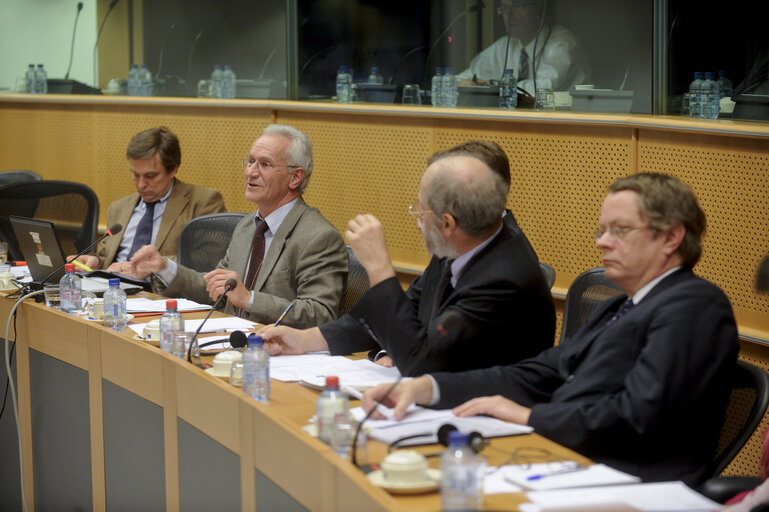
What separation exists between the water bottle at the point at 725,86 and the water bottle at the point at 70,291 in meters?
2.67

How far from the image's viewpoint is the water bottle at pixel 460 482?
5.32 ft

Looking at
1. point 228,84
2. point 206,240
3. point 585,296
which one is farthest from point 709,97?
point 228,84

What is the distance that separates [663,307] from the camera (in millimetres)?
2092

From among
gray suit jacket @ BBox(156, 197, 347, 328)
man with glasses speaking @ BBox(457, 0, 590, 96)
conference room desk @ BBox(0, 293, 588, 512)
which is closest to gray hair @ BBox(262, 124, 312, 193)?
gray suit jacket @ BBox(156, 197, 347, 328)

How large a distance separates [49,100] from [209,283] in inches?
183

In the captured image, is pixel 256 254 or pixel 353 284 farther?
pixel 256 254

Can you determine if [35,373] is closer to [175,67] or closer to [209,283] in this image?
[209,283]

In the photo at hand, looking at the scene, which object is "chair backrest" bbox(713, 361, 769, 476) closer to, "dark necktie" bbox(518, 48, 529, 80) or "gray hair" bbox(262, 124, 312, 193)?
"gray hair" bbox(262, 124, 312, 193)

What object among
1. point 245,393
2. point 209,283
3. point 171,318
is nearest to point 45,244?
point 209,283

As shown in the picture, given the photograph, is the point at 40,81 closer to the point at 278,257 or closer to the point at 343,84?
the point at 343,84

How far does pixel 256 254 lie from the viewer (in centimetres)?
369

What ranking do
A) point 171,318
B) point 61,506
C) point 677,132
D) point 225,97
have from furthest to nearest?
point 225,97 → point 677,132 → point 61,506 → point 171,318

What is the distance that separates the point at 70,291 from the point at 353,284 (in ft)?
3.18

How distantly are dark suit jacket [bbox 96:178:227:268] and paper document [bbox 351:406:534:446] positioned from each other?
2463 millimetres
